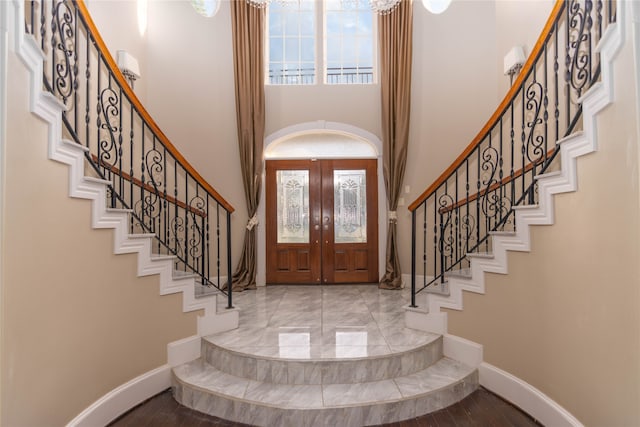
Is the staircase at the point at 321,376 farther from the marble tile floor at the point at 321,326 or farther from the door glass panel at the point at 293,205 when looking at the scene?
the door glass panel at the point at 293,205

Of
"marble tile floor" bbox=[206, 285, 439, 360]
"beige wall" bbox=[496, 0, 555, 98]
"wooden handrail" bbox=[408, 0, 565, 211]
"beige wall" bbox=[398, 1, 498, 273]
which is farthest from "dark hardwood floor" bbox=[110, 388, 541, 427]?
"beige wall" bbox=[496, 0, 555, 98]

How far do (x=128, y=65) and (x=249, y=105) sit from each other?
167 centimetres

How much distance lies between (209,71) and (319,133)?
197cm

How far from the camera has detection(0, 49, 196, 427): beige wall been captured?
1.64 meters

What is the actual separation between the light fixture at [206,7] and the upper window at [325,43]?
2.88ft

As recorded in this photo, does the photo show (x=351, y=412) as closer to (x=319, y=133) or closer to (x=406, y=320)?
(x=406, y=320)

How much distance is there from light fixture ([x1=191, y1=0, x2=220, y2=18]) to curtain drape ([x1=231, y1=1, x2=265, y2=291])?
256 millimetres

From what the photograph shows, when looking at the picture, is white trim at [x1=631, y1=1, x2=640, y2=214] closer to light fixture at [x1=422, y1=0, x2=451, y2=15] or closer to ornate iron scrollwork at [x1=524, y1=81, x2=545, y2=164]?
ornate iron scrollwork at [x1=524, y1=81, x2=545, y2=164]

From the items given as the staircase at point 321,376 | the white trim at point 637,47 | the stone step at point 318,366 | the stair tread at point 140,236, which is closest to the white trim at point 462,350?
the staircase at point 321,376

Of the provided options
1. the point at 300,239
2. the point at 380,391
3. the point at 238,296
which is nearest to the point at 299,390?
the point at 380,391

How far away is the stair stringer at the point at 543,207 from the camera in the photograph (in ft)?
5.74

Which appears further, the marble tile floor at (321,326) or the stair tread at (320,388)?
the marble tile floor at (321,326)

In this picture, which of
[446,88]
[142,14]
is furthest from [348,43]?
[142,14]

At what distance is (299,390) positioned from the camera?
8.37 ft
